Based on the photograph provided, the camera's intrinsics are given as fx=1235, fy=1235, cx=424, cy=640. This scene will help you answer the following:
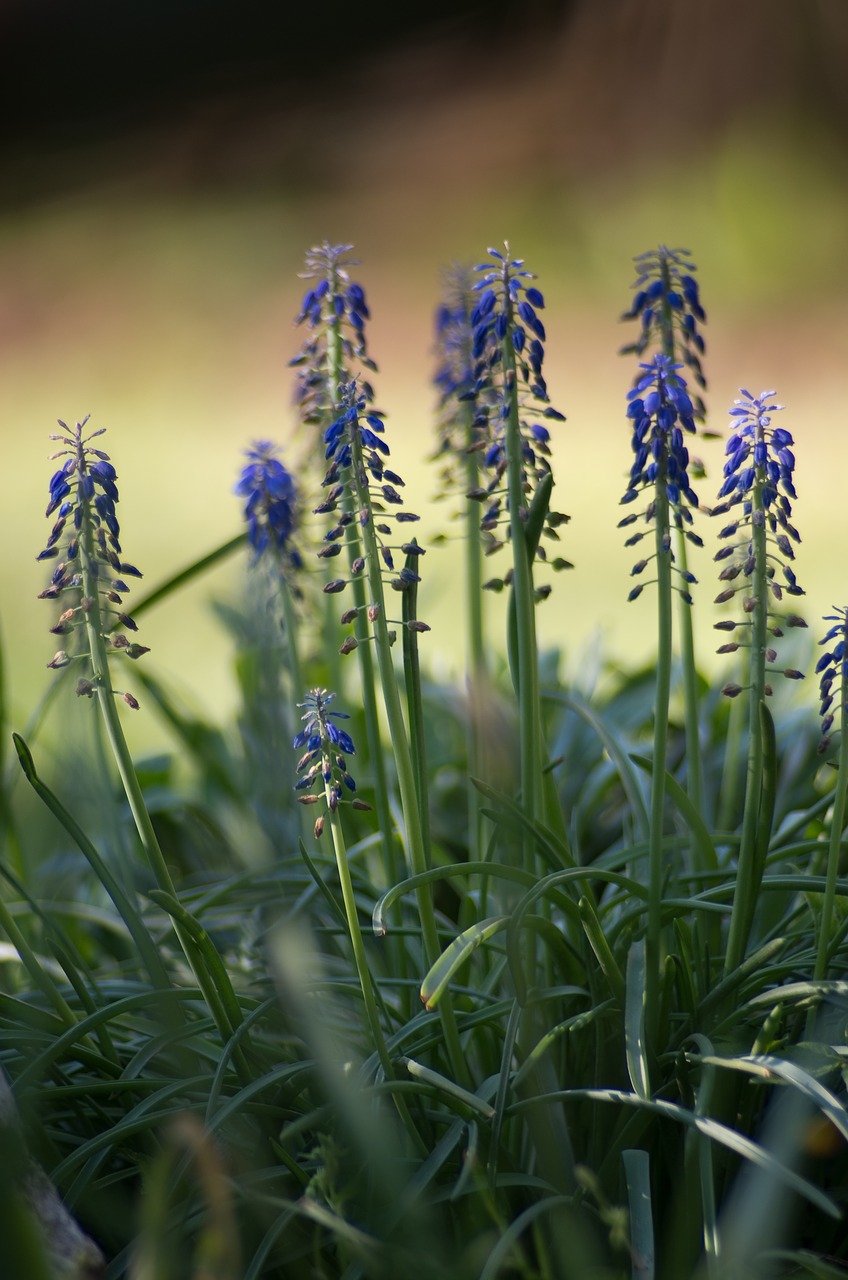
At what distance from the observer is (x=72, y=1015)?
1.79 metres

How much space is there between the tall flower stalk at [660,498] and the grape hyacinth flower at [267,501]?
2.20ft

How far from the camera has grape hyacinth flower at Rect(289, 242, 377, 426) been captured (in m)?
1.76

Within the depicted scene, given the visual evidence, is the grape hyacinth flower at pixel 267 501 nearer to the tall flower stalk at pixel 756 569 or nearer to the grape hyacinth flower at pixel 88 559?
the grape hyacinth flower at pixel 88 559

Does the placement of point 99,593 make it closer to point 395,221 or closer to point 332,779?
point 332,779

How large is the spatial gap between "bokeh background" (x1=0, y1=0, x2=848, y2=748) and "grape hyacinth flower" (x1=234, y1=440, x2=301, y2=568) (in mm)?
3338

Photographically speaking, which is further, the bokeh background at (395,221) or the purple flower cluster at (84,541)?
the bokeh background at (395,221)

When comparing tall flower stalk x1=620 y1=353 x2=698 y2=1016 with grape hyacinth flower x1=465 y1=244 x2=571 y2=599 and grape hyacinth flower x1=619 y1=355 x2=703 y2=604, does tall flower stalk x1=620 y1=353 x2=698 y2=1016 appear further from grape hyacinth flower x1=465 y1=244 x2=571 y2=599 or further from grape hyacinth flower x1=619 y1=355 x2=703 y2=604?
grape hyacinth flower x1=465 y1=244 x2=571 y2=599

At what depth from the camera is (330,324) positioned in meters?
1.77

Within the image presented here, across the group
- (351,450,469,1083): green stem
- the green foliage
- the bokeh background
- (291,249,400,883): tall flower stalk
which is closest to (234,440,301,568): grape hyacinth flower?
the green foliage

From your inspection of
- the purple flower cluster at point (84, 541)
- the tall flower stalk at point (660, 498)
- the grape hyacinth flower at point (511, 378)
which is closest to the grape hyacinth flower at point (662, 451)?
the tall flower stalk at point (660, 498)

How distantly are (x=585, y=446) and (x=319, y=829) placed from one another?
291 inches

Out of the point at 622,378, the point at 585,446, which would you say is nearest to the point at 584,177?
the point at 622,378

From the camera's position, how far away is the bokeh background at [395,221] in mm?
7410

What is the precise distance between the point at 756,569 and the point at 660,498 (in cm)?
15
